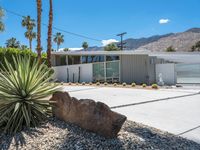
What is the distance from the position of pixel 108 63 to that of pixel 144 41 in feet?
304

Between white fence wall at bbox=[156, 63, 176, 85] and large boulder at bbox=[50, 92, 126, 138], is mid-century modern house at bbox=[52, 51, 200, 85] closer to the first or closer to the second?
white fence wall at bbox=[156, 63, 176, 85]

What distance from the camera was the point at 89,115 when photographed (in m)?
5.48

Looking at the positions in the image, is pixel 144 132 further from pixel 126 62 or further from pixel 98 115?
pixel 126 62

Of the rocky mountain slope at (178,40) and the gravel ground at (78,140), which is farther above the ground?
the rocky mountain slope at (178,40)

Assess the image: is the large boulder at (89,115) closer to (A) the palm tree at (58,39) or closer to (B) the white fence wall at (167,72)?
(B) the white fence wall at (167,72)

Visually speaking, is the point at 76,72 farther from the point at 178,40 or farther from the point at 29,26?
the point at 178,40

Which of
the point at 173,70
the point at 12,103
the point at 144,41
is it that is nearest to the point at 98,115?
the point at 12,103

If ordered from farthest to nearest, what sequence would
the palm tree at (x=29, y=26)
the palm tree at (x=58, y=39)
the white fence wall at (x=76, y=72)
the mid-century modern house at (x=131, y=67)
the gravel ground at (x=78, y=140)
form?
the palm tree at (x=58, y=39) < the palm tree at (x=29, y=26) < the white fence wall at (x=76, y=72) < the mid-century modern house at (x=131, y=67) < the gravel ground at (x=78, y=140)

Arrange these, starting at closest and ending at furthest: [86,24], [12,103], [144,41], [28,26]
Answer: [12,103]
[86,24]
[28,26]
[144,41]

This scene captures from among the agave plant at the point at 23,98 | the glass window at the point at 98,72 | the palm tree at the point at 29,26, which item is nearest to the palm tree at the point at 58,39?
the palm tree at the point at 29,26

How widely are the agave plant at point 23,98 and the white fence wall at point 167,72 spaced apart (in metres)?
19.1

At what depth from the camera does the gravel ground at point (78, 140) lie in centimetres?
485

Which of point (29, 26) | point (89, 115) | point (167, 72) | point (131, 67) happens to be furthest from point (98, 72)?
point (29, 26)

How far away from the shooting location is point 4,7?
2289 cm
